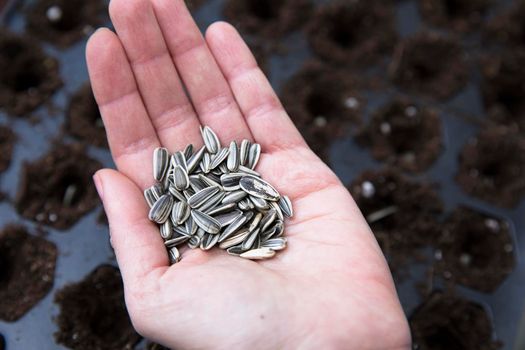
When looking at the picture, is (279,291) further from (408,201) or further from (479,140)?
(479,140)

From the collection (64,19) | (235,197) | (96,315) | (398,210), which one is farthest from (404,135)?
(64,19)

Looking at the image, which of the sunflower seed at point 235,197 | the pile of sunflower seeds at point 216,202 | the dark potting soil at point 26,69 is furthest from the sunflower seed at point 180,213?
the dark potting soil at point 26,69

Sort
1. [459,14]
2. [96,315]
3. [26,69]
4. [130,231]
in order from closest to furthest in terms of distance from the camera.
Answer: [130,231]
[96,315]
[26,69]
[459,14]

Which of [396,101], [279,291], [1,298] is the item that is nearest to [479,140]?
[396,101]

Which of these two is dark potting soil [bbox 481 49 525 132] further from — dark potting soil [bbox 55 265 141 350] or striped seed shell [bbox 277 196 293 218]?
dark potting soil [bbox 55 265 141 350]

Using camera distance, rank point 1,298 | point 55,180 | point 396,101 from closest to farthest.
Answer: point 1,298 < point 55,180 < point 396,101

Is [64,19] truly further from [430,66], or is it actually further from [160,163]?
[430,66]
